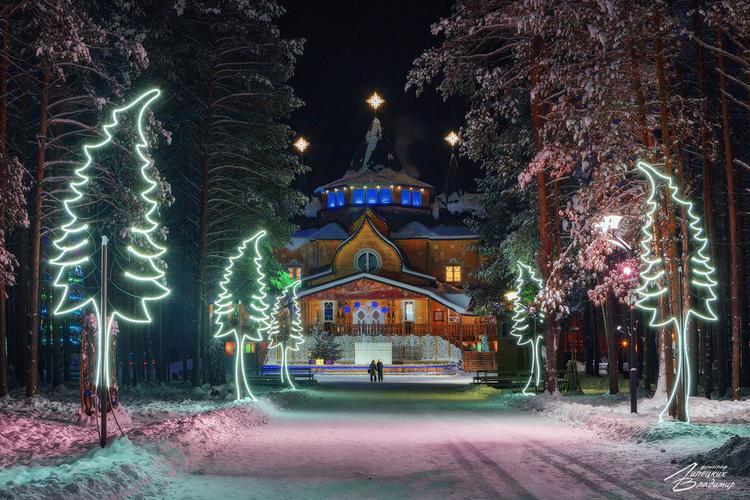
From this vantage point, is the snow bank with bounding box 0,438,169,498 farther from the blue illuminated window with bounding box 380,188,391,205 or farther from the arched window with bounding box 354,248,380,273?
the blue illuminated window with bounding box 380,188,391,205

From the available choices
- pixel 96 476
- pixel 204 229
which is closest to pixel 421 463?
pixel 96 476

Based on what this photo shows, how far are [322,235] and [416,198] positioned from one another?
10938 mm

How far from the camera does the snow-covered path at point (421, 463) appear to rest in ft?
34.7

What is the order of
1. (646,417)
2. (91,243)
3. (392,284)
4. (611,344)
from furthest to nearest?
(392,284) < (611,344) < (91,243) < (646,417)

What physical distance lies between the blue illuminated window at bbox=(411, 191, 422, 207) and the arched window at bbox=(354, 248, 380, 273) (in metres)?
11.1

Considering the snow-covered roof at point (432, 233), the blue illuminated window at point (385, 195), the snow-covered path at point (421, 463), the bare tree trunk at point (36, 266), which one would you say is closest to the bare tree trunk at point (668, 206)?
the snow-covered path at point (421, 463)

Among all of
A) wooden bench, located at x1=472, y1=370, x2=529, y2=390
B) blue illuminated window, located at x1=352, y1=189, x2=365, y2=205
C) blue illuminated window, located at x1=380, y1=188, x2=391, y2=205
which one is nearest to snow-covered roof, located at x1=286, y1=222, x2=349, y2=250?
blue illuminated window, located at x1=352, y1=189, x2=365, y2=205

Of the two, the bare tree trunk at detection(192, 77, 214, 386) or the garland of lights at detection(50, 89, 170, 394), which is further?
the bare tree trunk at detection(192, 77, 214, 386)

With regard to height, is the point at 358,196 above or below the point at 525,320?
above

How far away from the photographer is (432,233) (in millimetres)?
77062

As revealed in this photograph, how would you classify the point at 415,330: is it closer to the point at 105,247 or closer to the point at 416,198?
the point at 416,198

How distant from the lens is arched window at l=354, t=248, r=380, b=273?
7275 centimetres

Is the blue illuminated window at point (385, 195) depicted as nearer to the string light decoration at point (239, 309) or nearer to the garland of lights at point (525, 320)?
the garland of lights at point (525, 320)

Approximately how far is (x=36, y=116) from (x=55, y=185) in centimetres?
267
